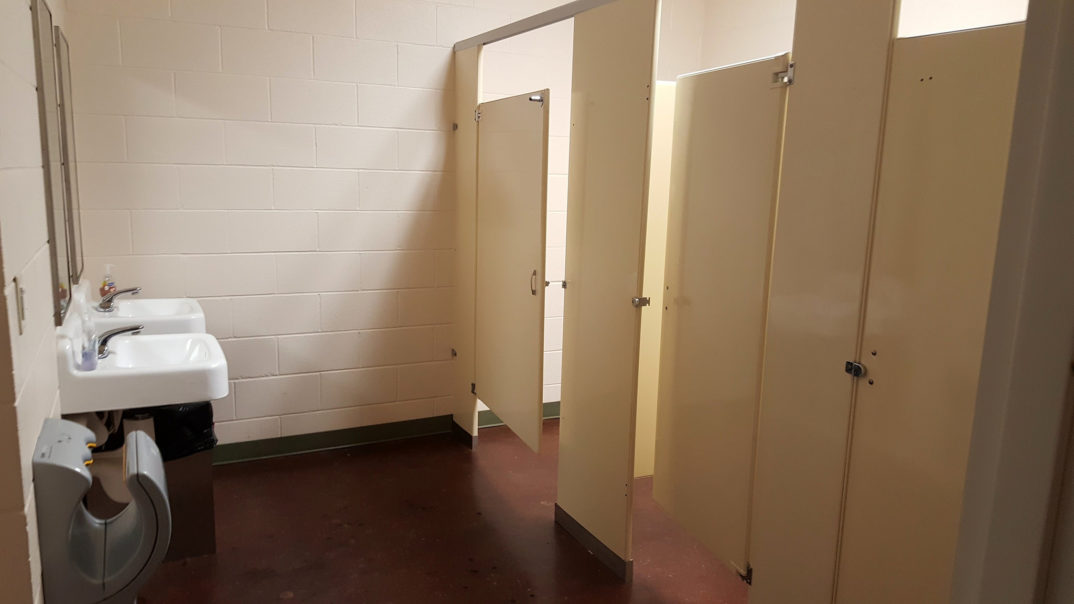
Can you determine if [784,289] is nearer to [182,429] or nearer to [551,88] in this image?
[182,429]

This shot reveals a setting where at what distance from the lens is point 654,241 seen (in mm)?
3008

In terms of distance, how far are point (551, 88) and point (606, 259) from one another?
1798 mm

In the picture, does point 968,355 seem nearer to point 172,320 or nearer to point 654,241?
point 654,241

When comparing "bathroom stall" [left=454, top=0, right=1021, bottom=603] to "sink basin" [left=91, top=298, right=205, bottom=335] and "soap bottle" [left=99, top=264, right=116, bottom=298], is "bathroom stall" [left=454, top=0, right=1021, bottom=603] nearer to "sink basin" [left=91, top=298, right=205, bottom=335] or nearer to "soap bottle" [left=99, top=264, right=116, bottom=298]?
"sink basin" [left=91, top=298, right=205, bottom=335]

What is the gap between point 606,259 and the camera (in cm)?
264

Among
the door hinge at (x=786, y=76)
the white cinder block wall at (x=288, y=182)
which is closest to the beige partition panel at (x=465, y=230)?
the white cinder block wall at (x=288, y=182)

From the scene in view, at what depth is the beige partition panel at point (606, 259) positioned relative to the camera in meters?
2.44

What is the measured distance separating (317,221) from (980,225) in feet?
9.70

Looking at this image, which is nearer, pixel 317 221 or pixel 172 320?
pixel 172 320

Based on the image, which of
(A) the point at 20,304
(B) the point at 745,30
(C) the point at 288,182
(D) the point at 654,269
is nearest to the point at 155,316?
(C) the point at 288,182

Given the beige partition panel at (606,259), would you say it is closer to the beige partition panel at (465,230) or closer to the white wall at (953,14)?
the beige partition panel at (465,230)

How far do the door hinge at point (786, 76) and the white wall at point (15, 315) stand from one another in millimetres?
1795

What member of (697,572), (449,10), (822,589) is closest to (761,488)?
(822,589)

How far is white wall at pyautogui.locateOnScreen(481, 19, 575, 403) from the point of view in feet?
12.9
